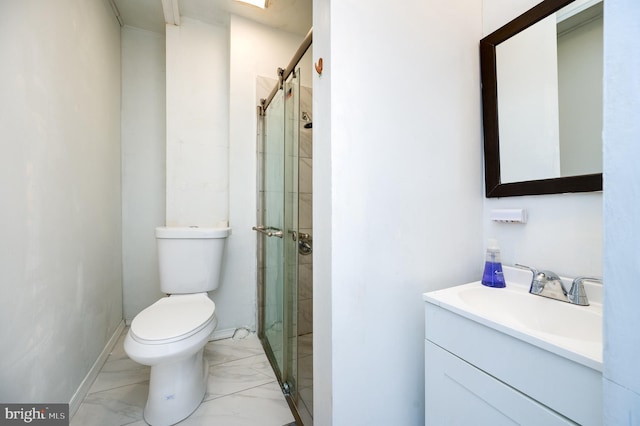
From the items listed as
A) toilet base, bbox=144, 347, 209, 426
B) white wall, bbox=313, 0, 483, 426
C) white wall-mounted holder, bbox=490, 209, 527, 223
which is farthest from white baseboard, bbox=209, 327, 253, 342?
white wall-mounted holder, bbox=490, 209, 527, 223

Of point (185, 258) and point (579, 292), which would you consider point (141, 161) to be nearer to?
point (185, 258)

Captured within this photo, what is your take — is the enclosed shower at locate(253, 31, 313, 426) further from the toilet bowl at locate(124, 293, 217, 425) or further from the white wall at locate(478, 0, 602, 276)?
the white wall at locate(478, 0, 602, 276)

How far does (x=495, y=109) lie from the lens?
3.38ft

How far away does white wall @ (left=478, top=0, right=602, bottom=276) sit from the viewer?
2.54 ft

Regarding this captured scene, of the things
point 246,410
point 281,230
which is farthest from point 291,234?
point 246,410

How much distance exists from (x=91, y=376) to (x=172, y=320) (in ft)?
2.19

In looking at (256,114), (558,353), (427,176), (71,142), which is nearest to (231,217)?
(256,114)

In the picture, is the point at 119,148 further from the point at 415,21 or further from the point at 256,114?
the point at 415,21

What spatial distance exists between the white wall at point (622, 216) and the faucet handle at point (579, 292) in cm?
63

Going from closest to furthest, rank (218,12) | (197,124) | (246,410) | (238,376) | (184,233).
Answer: (246,410)
(238,376)
(184,233)
(218,12)
(197,124)

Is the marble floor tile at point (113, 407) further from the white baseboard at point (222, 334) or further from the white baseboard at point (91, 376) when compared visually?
the white baseboard at point (222, 334)

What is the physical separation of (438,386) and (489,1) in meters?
1.51

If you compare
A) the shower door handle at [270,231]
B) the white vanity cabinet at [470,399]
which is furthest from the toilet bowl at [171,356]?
the white vanity cabinet at [470,399]

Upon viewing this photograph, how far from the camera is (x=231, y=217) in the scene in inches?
77.9
